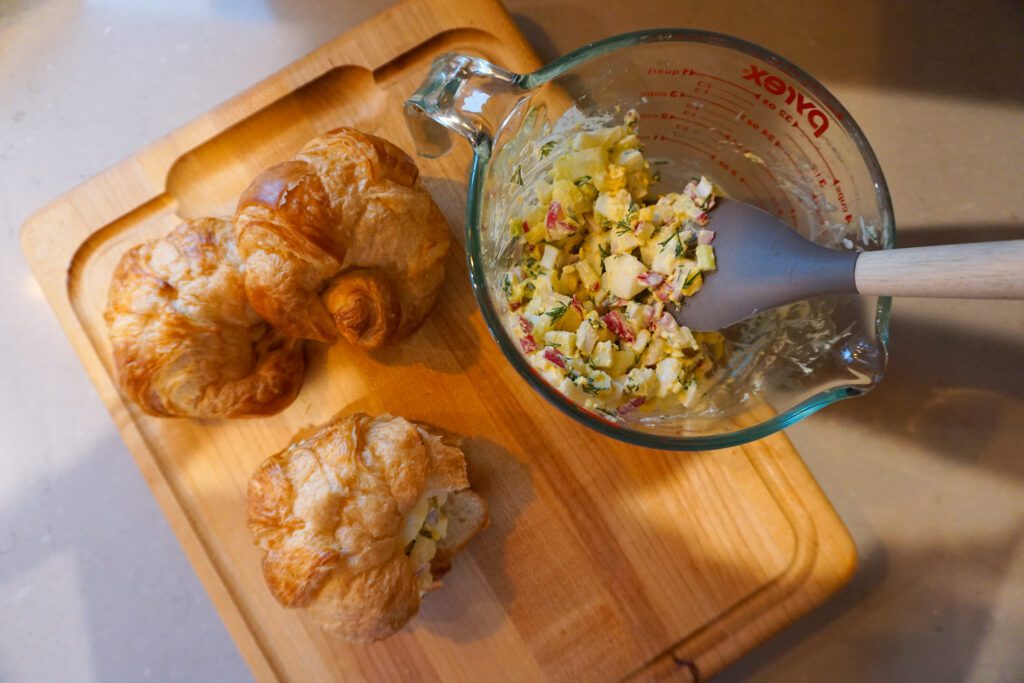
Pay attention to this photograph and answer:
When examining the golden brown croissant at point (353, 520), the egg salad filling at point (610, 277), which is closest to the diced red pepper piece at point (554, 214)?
the egg salad filling at point (610, 277)

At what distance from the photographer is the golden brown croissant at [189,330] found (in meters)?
1.49

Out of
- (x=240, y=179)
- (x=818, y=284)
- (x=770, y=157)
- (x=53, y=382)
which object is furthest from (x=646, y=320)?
(x=53, y=382)

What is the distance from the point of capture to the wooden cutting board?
1.61 meters

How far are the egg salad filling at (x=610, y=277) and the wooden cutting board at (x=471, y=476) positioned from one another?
0.92 feet

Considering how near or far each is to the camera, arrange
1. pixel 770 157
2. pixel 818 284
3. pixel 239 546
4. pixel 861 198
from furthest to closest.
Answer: pixel 239 546 → pixel 770 157 → pixel 861 198 → pixel 818 284

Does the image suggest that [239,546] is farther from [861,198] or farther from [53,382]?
[861,198]

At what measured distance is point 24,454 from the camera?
6.35 ft

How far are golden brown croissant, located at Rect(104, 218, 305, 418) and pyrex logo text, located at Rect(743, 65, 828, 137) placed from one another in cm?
116

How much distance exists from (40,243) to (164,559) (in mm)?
909

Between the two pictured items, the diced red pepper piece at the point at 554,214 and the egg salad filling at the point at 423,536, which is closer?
the diced red pepper piece at the point at 554,214

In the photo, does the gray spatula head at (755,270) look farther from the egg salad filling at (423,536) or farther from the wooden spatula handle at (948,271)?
the egg salad filling at (423,536)

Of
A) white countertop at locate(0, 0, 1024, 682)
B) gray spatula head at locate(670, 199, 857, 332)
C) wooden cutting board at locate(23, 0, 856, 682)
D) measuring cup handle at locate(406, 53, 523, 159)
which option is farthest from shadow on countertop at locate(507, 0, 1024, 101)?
gray spatula head at locate(670, 199, 857, 332)

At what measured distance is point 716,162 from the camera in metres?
1.57

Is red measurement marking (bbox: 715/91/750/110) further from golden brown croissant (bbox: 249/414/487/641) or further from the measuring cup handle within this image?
golden brown croissant (bbox: 249/414/487/641)
